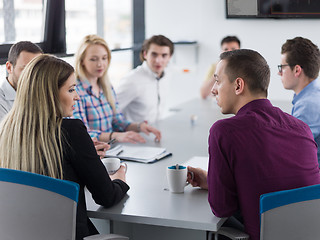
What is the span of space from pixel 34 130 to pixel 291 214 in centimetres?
91

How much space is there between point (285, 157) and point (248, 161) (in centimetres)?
14

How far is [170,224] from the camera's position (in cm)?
169

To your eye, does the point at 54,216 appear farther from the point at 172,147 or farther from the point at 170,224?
the point at 172,147

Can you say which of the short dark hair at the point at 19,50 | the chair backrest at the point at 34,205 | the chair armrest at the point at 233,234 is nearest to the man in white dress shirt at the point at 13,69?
the short dark hair at the point at 19,50

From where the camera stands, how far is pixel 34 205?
153 cm

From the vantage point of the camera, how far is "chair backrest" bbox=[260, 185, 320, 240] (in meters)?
1.56

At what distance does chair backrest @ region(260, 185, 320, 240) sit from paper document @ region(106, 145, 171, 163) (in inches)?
36.9

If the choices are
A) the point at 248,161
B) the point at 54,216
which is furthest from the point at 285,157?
the point at 54,216

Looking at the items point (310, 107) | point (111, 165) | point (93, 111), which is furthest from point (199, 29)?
point (111, 165)

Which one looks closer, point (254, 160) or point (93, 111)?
point (254, 160)

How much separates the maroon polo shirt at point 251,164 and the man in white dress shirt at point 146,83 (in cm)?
206

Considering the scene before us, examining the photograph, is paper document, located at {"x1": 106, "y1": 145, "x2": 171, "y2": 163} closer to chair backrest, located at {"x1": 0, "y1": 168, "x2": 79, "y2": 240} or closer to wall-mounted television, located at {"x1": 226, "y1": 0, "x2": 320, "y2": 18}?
chair backrest, located at {"x1": 0, "y1": 168, "x2": 79, "y2": 240}

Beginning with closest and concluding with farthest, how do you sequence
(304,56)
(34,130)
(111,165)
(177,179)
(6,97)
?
1. (34,130)
2. (177,179)
3. (111,165)
4. (6,97)
5. (304,56)

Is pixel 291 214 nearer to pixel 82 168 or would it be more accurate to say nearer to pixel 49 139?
pixel 82 168
